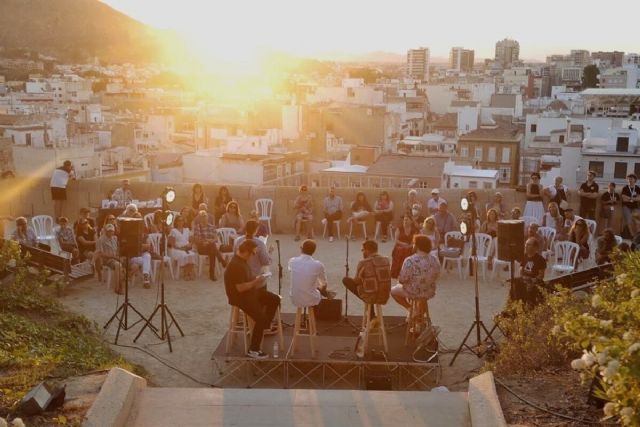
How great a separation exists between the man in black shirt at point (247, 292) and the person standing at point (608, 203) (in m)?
7.85

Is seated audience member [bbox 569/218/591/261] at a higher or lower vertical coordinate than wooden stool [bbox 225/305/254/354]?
higher

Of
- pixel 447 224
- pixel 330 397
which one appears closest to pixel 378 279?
pixel 330 397

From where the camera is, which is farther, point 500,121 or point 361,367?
point 500,121

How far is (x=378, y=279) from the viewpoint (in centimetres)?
779

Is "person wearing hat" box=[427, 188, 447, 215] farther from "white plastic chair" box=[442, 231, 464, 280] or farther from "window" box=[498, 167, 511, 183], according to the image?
"window" box=[498, 167, 511, 183]

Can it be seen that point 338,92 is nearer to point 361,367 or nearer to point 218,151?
point 218,151

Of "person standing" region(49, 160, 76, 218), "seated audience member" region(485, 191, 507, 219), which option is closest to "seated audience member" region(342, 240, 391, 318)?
"seated audience member" region(485, 191, 507, 219)

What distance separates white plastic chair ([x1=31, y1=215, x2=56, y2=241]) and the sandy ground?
175 centimetres

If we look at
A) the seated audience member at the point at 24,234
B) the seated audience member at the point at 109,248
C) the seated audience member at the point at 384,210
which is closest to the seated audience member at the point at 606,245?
the seated audience member at the point at 384,210

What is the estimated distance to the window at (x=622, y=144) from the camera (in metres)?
43.3

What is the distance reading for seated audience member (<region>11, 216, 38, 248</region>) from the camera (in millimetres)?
11078

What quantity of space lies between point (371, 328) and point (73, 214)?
337 inches

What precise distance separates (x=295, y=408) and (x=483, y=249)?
20.4 ft

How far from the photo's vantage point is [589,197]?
1344 centimetres
